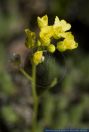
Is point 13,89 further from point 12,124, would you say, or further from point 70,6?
point 70,6

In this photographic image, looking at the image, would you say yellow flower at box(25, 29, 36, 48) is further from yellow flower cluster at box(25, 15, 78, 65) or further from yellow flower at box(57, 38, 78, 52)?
yellow flower at box(57, 38, 78, 52)

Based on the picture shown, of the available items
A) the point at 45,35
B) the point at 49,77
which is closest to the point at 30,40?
the point at 45,35

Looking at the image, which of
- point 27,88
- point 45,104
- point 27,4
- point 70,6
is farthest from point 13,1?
point 45,104

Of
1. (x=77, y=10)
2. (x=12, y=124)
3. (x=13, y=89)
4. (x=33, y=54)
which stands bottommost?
(x=12, y=124)

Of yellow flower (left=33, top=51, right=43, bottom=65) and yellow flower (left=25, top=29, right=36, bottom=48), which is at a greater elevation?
yellow flower (left=25, top=29, right=36, bottom=48)

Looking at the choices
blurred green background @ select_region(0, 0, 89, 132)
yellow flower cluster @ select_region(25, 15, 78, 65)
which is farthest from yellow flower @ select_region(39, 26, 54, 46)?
blurred green background @ select_region(0, 0, 89, 132)

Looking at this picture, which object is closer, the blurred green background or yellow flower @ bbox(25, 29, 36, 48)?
yellow flower @ bbox(25, 29, 36, 48)

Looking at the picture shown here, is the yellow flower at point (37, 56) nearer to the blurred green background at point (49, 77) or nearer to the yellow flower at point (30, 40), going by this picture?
the yellow flower at point (30, 40)

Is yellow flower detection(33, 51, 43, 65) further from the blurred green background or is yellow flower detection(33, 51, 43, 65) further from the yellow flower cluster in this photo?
the blurred green background
